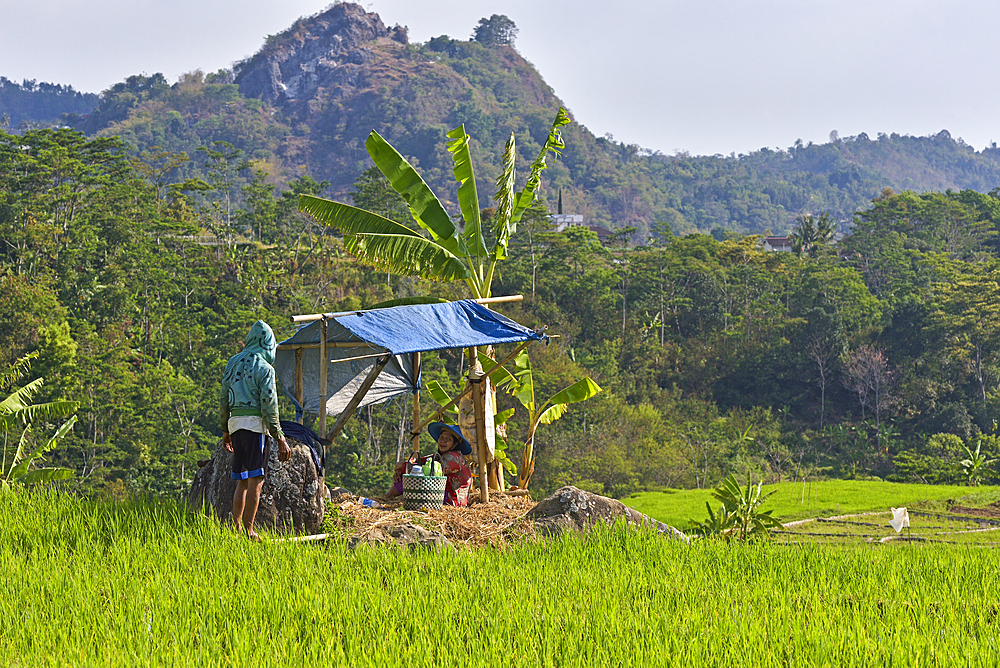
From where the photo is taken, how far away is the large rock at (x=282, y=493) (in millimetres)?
5176

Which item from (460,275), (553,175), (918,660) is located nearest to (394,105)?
(553,175)

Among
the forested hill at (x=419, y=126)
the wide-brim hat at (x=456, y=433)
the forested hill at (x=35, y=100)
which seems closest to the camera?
the wide-brim hat at (x=456, y=433)

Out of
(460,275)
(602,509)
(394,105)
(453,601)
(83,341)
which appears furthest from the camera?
(394,105)

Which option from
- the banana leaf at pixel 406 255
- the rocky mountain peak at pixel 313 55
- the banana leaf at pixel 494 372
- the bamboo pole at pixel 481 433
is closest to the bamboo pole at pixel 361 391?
the bamboo pole at pixel 481 433

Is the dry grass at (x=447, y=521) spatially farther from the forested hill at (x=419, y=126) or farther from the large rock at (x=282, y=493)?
the forested hill at (x=419, y=126)

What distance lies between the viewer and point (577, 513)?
230 inches

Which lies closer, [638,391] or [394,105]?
[638,391]

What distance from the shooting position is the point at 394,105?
9869 cm

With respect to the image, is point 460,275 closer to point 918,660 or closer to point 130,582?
point 130,582

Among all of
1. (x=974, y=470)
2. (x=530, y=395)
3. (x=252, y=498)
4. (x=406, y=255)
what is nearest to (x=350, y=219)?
(x=406, y=255)

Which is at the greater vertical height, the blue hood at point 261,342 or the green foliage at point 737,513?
the blue hood at point 261,342

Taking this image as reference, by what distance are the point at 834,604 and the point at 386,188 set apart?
3007 cm

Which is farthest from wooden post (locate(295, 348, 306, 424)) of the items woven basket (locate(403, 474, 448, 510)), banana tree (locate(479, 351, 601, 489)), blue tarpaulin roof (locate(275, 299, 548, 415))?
banana tree (locate(479, 351, 601, 489))

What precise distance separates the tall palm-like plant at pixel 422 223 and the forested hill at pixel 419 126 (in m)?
74.4
